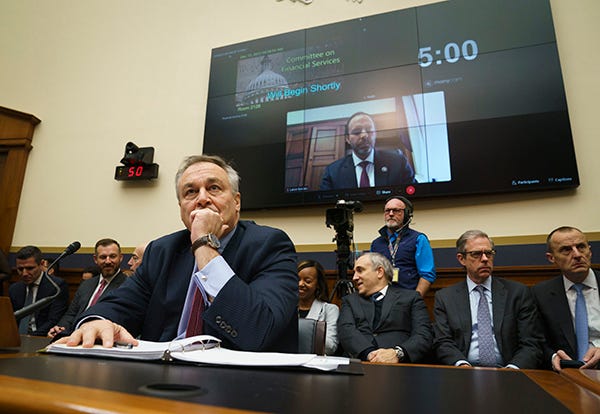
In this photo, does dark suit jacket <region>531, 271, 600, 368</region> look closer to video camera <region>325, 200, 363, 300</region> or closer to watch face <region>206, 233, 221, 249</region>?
video camera <region>325, 200, 363, 300</region>

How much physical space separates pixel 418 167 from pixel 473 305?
149 centimetres

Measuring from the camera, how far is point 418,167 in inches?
134

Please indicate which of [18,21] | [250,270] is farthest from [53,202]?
[250,270]

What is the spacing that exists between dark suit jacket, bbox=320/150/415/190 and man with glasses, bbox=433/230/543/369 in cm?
119

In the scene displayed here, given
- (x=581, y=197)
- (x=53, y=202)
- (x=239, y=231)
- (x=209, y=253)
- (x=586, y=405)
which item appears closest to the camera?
(x=586, y=405)

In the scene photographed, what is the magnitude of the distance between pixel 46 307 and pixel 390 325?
2.92m

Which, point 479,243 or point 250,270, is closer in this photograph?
point 250,270

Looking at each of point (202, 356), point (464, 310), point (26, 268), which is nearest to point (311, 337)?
point (202, 356)

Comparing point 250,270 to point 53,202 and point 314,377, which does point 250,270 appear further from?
point 53,202

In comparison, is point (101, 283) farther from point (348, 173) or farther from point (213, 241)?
point (213, 241)

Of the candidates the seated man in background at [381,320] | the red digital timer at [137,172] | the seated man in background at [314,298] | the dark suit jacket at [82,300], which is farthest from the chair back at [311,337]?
the red digital timer at [137,172]

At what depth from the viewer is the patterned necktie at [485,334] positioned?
2029 millimetres

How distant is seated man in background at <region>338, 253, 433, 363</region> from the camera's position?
2.13 meters

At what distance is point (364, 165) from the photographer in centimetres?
358
